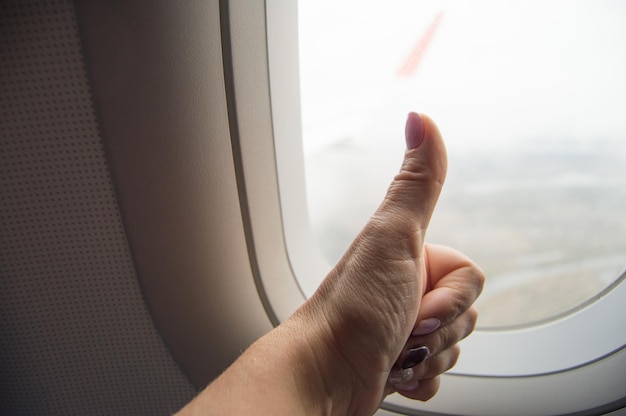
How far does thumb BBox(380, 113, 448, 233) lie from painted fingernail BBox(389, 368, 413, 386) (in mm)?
292

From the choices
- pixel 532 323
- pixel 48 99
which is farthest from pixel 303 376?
pixel 532 323

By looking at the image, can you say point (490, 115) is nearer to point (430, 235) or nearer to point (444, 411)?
point (430, 235)

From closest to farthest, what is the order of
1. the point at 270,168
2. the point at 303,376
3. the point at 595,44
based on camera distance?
the point at 303,376
the point at 270,168
the point at 595,44

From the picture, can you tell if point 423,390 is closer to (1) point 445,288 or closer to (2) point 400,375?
(2) point 400,375

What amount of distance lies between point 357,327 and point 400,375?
197mm

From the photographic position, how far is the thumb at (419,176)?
2.06 feet

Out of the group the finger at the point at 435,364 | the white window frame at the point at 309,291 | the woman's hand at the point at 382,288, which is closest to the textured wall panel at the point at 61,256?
the white window frame at the point at 309,291

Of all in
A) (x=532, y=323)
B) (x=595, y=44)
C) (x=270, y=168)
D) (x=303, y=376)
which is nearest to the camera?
(x=303, y=376)

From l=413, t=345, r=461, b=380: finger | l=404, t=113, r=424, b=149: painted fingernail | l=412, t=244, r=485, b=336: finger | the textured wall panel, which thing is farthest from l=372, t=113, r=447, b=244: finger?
the textured wall panel

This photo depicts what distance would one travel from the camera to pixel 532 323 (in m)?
1.09

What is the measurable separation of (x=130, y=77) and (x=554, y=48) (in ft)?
3.09

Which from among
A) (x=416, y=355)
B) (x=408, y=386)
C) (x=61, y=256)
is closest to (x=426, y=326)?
(x=416, y=355)

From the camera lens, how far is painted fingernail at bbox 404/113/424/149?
2.05 feet

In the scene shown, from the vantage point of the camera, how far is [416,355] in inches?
30.3
